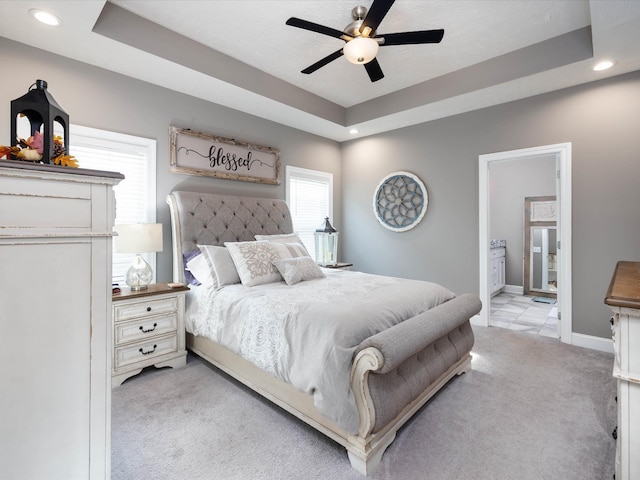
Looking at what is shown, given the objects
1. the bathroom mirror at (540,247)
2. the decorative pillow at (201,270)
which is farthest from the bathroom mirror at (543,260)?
the decorative pillow at (201,270)

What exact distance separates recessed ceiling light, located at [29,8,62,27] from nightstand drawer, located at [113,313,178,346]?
2224mm

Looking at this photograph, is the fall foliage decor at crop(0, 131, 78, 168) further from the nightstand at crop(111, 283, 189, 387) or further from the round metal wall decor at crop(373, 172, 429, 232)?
the round metal wall decor at crop(373, 172, 429, 232)

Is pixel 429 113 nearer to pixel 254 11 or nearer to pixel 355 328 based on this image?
pixel 254 11

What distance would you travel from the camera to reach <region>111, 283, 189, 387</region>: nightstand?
8.05 ft

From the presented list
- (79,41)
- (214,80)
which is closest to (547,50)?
(214,80)

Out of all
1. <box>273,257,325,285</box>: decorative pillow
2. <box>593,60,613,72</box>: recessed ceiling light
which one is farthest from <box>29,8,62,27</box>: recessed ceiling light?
<box>593,60,613,72</box>: recessed ceiling light

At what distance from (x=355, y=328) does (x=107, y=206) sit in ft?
4.17

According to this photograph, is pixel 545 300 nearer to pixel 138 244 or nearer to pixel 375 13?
pixel 375 13

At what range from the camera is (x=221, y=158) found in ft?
12.2

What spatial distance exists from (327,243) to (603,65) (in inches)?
134

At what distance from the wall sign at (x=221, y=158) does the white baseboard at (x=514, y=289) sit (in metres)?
4.94

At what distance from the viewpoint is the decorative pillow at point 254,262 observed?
273cm

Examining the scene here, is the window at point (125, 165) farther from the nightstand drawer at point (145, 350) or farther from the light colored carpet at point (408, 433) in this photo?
the light colored carpet at point (408, 433)

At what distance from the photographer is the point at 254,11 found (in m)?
2.51
